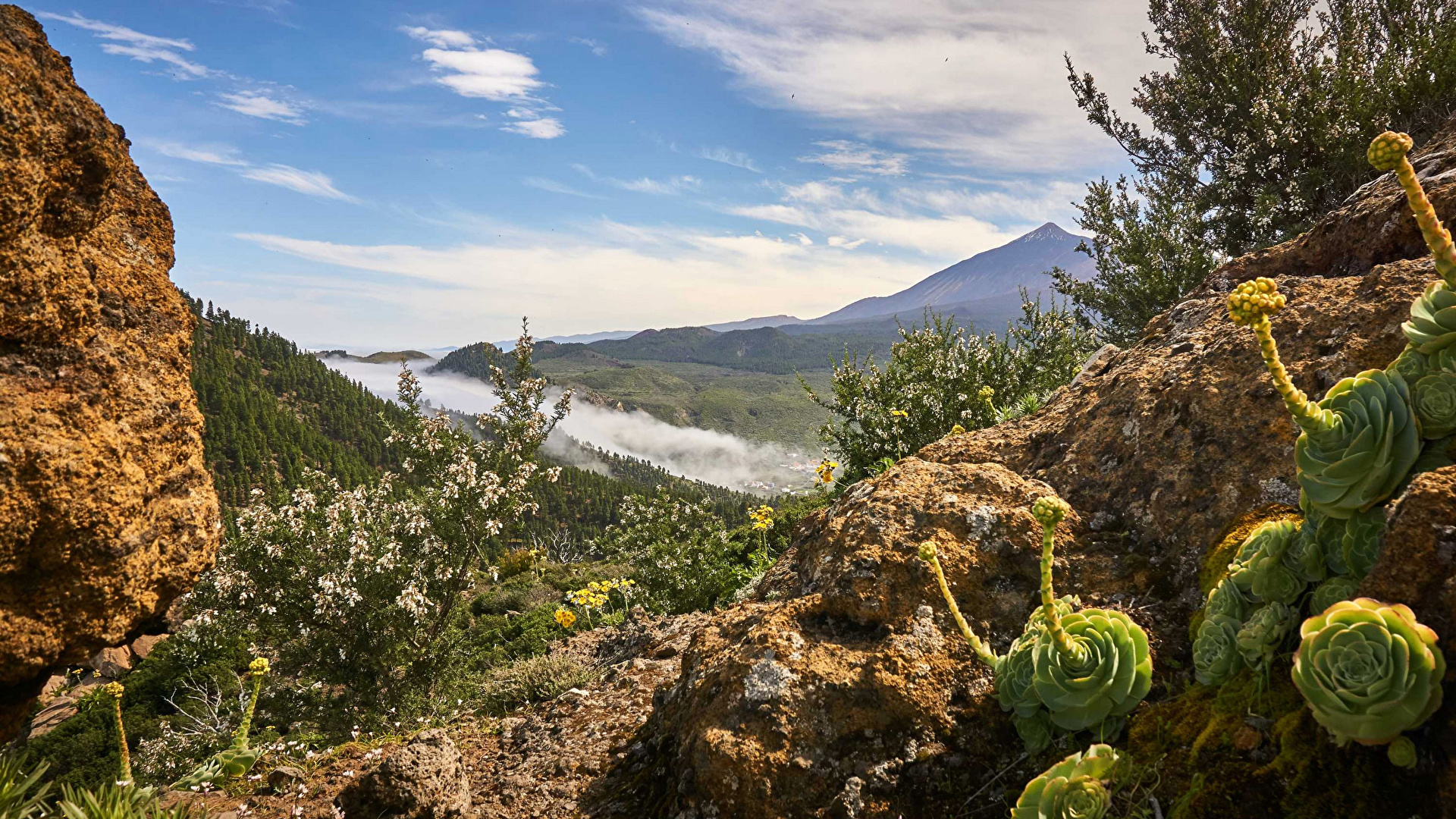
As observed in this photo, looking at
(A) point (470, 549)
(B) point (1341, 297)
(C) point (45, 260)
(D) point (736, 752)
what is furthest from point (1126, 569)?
(A) point (470, 549)

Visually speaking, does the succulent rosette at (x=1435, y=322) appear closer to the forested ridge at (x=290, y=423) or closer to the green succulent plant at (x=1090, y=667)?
the green succulent plant at (x=1090, y=667)

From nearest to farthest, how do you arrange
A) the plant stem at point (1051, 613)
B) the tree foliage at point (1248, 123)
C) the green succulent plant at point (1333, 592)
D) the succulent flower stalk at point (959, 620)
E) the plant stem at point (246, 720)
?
the green succulent plant at point (1333, 592), the plant stem at point (1051, 613), the succulent flower stalk at point (959, 620), the plant stem at point (246, 720), the tree foliage at point (1248, 123)

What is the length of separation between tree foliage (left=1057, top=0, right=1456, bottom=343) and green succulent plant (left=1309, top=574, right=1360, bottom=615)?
11.6m

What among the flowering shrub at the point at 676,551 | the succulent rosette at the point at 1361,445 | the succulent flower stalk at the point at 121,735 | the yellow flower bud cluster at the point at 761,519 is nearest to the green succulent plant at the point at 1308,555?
the succulent rosette at the point at 1361,445

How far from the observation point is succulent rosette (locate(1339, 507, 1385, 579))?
87.1 inches

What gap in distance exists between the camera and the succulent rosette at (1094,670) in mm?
2498

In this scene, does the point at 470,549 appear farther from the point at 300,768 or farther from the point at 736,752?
the point at 736,752

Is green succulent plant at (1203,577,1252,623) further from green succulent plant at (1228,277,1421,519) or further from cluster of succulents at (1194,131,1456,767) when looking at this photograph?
green succulent plant at (1228,277,1421,519)

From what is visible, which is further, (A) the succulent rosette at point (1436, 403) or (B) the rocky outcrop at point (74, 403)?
(B) the rocky outcrop at point (74, 403)

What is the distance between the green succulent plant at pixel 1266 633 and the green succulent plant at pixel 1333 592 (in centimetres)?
8

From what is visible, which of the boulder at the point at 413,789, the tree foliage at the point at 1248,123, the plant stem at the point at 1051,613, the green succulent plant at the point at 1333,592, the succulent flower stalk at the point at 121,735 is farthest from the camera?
the tree foliage at the point at 1248,123

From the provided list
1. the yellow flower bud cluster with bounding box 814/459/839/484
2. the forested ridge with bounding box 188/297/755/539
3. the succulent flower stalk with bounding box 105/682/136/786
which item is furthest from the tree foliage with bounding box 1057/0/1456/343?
the forested ridge with bounding box 188/297/755/539

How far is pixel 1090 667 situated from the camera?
2.54 meters

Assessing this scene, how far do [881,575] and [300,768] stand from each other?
4793mm
